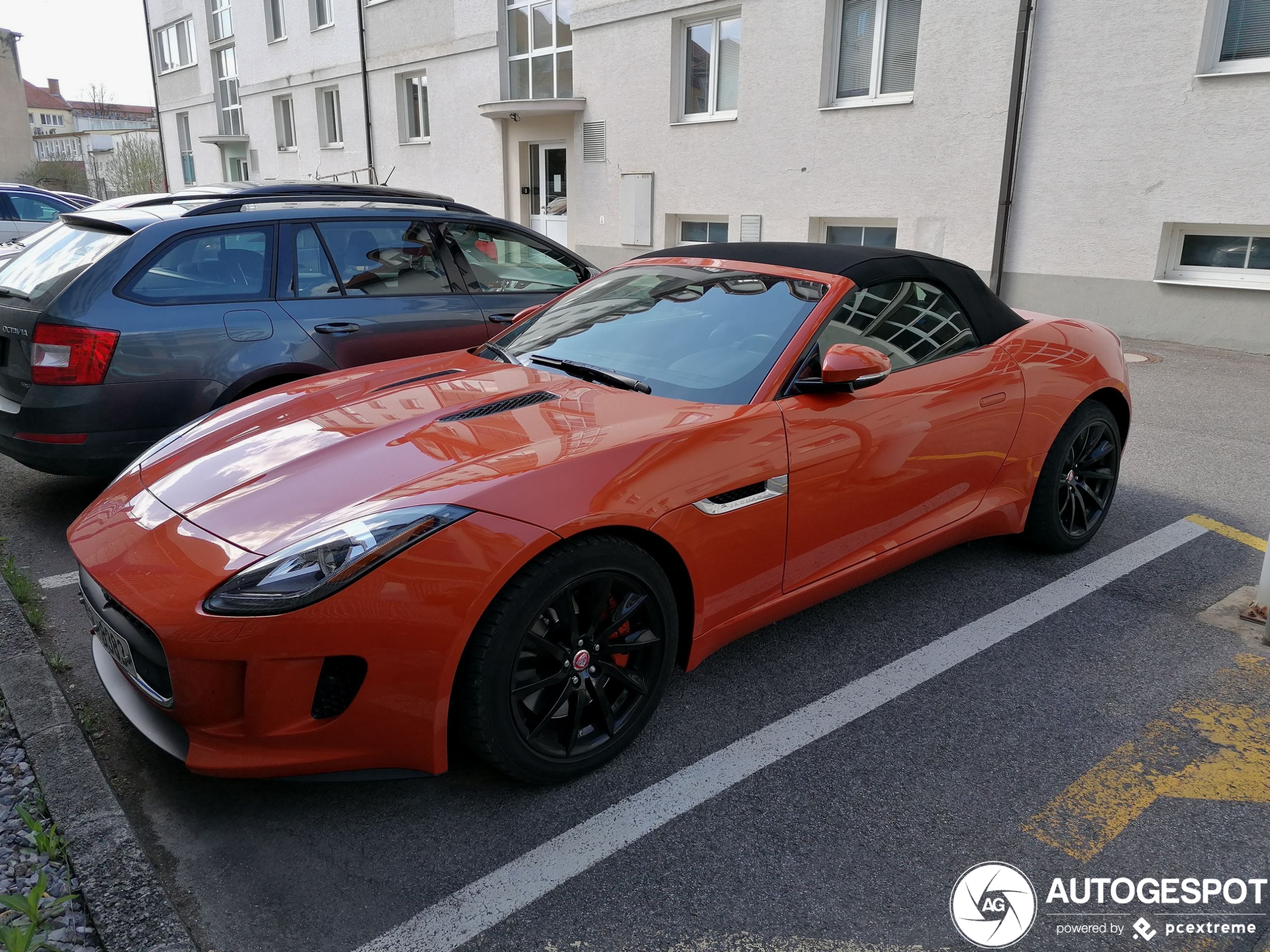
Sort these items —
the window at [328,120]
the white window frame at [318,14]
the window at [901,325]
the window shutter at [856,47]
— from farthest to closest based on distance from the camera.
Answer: the window at [328,120], the white window frame at [318,14], the window shutter at [856,47], the window at [901,325]

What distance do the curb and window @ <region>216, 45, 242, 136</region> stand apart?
29.1 m

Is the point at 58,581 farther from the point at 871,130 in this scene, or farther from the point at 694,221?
the point at 694,221

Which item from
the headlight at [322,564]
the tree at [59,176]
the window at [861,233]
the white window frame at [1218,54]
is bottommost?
the headlight at [322,564]

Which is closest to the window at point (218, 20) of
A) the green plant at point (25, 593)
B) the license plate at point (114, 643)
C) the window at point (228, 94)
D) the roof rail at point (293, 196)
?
the window at point (228, 94)

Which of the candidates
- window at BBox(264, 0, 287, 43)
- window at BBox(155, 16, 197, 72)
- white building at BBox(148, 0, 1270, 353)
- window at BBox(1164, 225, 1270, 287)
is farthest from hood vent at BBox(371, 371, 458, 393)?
window at BBox(155, 16, 197, 72)

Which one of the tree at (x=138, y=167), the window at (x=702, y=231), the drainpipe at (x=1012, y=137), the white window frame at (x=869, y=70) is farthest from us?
the tree at (x=138, y=167)

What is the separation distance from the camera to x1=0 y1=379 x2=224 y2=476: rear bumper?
4250 millimetres

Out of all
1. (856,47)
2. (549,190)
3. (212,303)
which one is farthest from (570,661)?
(549,190)

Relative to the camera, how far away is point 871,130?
12.3 m

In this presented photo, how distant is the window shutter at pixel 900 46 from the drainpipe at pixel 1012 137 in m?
1.47

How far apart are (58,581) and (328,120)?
22.3 m

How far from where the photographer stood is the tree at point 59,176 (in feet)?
123

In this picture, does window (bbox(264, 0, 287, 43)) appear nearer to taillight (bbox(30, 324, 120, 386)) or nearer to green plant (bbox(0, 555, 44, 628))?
taillight (bbox(30, 324, 120, 386))

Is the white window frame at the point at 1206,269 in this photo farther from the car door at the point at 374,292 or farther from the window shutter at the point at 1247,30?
the car door at the point at 374,292
